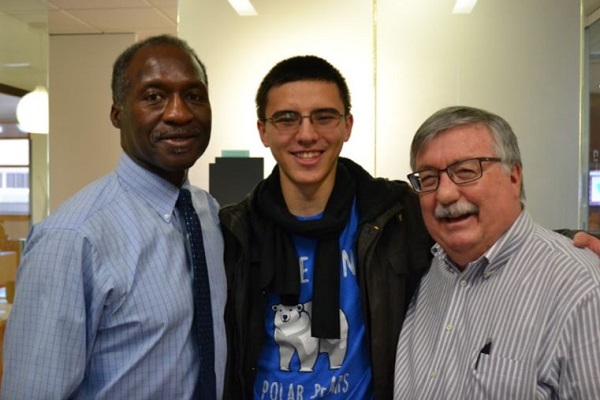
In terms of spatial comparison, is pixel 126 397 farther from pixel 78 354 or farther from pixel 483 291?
pixel 483 291

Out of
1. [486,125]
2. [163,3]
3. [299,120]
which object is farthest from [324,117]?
[163,3]

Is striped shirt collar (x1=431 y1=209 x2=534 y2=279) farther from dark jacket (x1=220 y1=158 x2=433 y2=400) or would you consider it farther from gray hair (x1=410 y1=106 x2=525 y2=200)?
dark jacket (x1=220 y1=158 x2=433 y2=400)

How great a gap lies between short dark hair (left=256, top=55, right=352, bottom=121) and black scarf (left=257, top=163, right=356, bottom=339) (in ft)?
1.07

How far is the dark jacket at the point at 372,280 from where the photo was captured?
1.65m

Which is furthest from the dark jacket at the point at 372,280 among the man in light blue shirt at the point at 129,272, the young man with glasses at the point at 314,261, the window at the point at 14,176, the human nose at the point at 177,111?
the window at the point at 14,176

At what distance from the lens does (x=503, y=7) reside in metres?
3.19

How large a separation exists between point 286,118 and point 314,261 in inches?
18.5

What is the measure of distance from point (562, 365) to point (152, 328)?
0.95 meters

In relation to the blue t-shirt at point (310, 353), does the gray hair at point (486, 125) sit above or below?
above

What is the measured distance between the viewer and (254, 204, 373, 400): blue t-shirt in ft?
5.37

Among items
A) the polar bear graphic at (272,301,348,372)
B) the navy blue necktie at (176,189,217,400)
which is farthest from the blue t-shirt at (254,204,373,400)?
the navy blue necktie at (176,189,217,400)

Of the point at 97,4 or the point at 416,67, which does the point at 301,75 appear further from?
the point at 97,4

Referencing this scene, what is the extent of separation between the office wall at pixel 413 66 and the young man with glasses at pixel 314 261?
1.41 meters

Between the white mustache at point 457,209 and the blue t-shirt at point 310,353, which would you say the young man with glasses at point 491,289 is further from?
the blue t-shirt at point 310,353
